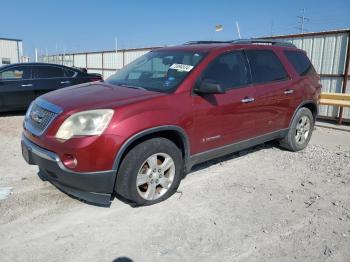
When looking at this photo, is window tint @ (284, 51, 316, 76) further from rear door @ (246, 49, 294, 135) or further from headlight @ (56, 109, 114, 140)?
headlight @ (56, 109, 114, 140)

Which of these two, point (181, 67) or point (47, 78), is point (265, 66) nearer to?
point (181, 67)

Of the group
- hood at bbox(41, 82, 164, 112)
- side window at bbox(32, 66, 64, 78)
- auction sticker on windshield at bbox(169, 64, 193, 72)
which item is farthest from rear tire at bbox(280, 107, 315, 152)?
side window at bbox(32, 66, 64, 78)

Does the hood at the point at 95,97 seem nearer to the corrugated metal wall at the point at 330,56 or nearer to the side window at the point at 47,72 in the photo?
the side window at the point at 47,72

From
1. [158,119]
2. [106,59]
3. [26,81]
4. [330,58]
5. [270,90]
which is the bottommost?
[26,81]

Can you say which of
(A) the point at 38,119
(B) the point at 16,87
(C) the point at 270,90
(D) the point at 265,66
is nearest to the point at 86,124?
(A) the point at 38,119

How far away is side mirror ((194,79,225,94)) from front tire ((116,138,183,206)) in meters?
0.72

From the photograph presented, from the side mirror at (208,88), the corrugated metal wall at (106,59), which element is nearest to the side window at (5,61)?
the corrugated metal wall at (106,59)

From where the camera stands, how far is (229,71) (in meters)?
4.67

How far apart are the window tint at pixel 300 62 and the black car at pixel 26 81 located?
637cm

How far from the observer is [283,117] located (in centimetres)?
557

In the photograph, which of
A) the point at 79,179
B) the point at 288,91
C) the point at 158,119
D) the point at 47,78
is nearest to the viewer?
the point at 79,179

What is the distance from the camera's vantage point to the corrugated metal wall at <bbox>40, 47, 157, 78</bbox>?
684 inches

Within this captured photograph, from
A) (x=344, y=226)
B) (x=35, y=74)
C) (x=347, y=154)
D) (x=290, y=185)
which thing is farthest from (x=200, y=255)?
(x=35, y=74)

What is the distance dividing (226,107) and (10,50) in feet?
103
